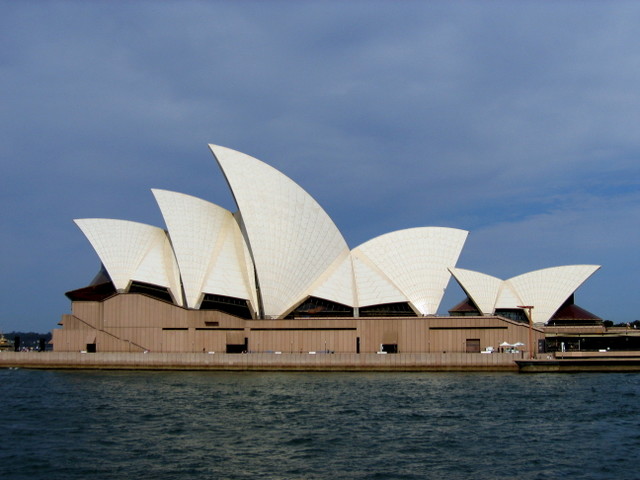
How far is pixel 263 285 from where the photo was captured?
53.0 metres

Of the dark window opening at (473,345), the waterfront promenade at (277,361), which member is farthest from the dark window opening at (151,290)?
the dark window opening at (473,345)

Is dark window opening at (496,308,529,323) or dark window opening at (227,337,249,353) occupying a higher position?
dark window opening at (496,308,529,323)

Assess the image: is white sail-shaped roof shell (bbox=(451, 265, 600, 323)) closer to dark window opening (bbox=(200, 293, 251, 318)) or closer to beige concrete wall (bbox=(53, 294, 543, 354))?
beige concrete wall (bbox=(53, 294, 543, 354))

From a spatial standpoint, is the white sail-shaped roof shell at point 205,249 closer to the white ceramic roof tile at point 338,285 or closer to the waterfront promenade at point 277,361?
the waterfront promenade at point 277,361

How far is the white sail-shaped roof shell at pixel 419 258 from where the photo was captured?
54.9m

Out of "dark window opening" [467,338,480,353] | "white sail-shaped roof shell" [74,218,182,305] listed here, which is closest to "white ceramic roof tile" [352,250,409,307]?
"dark window opening" [467,338,480,353]

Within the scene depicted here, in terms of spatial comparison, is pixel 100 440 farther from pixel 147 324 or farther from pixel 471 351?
pixel 471 351

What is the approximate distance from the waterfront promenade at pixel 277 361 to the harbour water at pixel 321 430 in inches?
336

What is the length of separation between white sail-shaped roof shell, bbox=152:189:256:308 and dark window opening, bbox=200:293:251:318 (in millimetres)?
1219

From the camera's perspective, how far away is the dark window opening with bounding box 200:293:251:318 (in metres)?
54.1

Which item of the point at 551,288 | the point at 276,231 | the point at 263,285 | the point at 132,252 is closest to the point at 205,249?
the point at 263,285

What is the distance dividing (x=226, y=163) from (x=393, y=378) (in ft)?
71.9

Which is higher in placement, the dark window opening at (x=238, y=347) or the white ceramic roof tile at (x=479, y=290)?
the white ceramic roof tile at (x=479, y=290)

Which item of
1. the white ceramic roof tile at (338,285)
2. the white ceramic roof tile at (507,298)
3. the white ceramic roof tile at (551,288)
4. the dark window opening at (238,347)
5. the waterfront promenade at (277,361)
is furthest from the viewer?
the white ceramic roof tile at (551,288)
